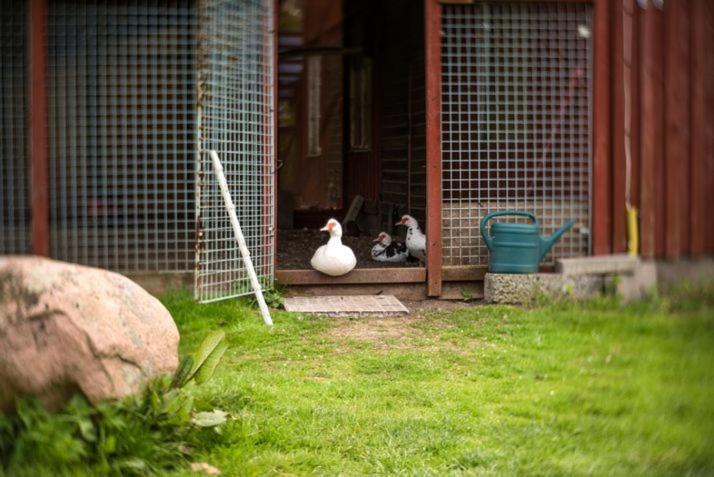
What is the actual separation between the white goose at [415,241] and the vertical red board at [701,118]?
639 centimetres

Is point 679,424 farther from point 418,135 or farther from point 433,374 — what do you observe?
point 418,135

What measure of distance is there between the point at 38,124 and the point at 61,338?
12.5 ft

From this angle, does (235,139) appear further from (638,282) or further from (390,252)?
(638,282)

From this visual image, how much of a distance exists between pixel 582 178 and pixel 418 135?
23.0ft

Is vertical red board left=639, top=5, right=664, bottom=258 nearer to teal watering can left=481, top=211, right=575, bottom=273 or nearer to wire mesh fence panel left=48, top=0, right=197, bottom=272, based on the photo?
teal watering can left=481, top=211, right=575, bottom=273

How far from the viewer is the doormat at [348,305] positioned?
584cm

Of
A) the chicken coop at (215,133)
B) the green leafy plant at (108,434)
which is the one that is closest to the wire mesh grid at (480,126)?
the chicken coop at (215,133)

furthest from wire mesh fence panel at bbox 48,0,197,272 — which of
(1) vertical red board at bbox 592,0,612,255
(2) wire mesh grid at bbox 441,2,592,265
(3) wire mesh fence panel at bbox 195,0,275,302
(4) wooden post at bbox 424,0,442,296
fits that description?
(1) vertical red board at bbox 592,0,612,255

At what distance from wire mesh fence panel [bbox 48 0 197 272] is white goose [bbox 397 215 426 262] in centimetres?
172

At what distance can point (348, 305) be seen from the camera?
6059 mm

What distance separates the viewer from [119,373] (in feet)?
9.20

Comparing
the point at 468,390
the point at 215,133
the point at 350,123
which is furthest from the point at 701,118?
the point at 350,123

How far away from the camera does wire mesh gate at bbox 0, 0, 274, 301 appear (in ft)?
19.8

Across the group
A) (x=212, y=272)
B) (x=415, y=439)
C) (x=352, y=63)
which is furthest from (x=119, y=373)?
(x=352, y=63)
